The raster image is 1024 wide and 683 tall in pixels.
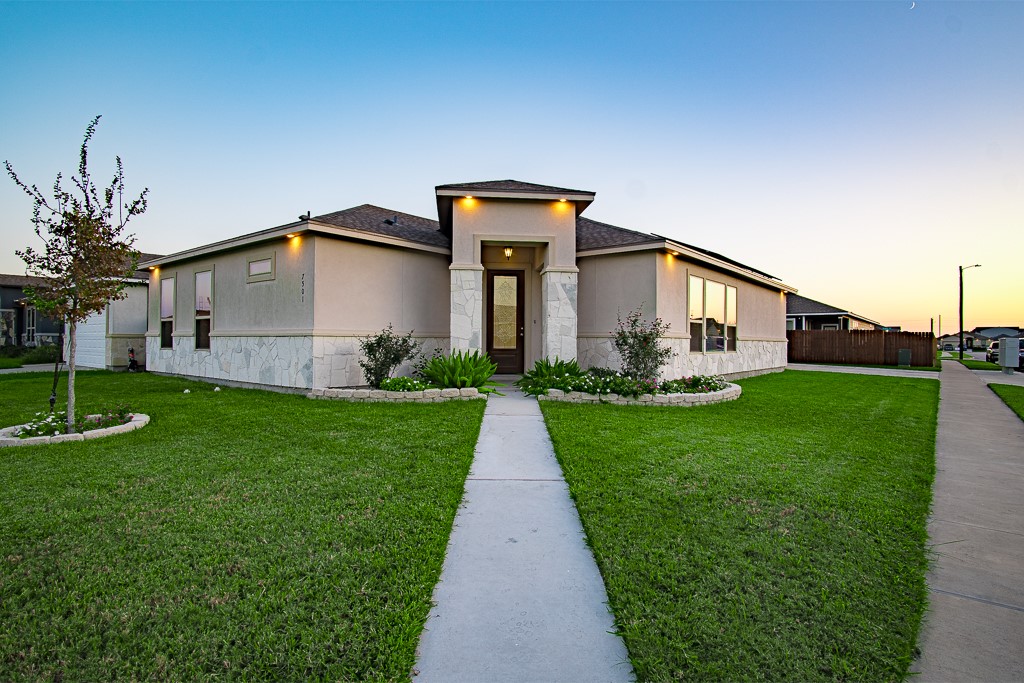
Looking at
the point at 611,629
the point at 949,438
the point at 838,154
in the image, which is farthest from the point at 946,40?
the point at 611,629

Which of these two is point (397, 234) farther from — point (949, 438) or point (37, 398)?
point (949, 438)

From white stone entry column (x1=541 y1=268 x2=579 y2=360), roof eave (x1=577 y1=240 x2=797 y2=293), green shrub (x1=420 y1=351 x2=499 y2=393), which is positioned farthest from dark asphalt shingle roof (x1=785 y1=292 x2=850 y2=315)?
green shrub (x1=420 y1=351 x2=499 y2=393)

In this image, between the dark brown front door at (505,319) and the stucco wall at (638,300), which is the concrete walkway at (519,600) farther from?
the dark brown front door at (505,319)

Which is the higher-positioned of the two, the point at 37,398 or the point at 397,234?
the point at 397,234

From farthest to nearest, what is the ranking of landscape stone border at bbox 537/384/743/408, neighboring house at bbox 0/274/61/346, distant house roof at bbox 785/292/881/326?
distant house roof at bbox 785/292/881/326
neighboring house at bbox 0/274/61/346
landscape stone border at bbox 537/384/743/408

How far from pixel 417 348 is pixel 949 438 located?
9.39 metres

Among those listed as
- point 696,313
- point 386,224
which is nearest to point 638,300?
point 696,313

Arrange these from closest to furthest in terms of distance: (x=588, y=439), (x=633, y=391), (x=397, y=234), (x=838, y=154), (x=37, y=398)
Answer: (x=588, y=439) < (x=633, y=391) < (x=37, y=398) < (x=397, y=234) < (x=838, y=154)

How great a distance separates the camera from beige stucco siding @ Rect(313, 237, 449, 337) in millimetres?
9805

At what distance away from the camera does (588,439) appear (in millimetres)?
5758

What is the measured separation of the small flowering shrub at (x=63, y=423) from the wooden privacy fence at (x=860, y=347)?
26.7 m

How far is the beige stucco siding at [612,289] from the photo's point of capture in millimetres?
10953

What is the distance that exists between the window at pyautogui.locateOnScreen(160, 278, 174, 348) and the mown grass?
9.20m

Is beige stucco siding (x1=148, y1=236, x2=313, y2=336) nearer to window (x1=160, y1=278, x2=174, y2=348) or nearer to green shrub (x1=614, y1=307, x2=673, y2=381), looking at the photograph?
window (x1=160, y1=278, x2=174, y2=348)
